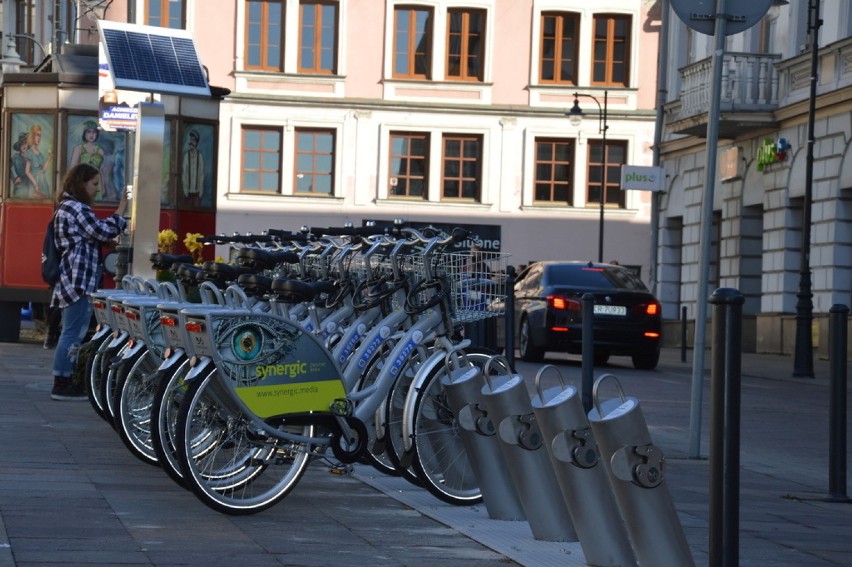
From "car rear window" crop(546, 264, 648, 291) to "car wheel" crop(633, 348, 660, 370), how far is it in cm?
90

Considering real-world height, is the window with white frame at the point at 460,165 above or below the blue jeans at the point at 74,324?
above

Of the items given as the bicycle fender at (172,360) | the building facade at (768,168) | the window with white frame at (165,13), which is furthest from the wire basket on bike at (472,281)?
the window with white frame at (165,13)

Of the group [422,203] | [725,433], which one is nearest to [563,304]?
[725,433]

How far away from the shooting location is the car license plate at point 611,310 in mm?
23516

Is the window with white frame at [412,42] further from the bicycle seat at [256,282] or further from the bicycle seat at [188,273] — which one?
the bicycle seat at [256,282]

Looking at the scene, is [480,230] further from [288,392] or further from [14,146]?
[288,392]

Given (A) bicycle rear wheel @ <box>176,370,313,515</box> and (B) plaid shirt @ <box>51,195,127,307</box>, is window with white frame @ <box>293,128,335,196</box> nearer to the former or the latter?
(B) plaid shirt @ <box>51,195,127,307</box>

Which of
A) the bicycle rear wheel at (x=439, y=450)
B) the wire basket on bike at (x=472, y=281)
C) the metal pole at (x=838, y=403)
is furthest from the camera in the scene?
the metal pole at (x=838, y=403)

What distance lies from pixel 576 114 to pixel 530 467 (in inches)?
1496

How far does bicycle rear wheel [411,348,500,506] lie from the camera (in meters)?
7.97

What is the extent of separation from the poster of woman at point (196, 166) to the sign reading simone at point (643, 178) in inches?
381

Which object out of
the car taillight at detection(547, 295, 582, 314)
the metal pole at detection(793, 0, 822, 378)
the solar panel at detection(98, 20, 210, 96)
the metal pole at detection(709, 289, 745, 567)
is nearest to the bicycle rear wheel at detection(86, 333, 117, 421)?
the solar panel at detection(98, 20, 210, 96)

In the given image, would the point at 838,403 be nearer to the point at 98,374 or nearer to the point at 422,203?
the point at 98,374

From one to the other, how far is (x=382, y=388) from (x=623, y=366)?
58.3 feet
